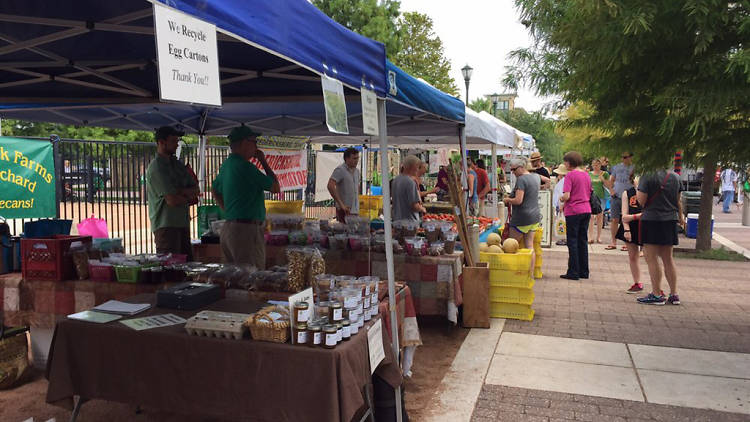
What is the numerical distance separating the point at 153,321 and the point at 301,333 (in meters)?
1.00

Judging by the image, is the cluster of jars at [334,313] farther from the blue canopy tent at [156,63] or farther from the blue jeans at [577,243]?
the blue jeans at [577,243]

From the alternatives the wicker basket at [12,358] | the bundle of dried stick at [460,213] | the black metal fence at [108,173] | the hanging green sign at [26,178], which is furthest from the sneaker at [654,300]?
the hanging green sign at [26,178]

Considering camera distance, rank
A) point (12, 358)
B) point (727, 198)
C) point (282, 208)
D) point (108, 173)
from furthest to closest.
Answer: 1. point (727, 198)
2. point (108, 173)
3. point (282, 208)
4. point (12, 358)

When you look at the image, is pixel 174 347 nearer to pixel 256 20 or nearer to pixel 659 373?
pixel 256 20

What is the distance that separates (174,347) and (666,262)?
6078mm

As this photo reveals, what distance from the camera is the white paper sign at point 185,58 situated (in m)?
1.82

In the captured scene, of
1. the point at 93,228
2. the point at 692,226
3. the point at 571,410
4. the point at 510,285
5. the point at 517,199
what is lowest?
the point at 571,410

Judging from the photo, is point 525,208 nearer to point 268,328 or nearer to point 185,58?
point 268,328

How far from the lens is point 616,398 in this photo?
4312 millimetres

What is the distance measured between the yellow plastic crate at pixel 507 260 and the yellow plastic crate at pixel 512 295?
12.9 inches

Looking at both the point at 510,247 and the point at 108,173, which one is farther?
the point at 108,173

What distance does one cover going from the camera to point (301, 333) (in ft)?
9.18

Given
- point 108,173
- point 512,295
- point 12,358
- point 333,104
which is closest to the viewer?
point 333,104

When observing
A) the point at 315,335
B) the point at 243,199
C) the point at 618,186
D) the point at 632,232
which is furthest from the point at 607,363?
the point at 618,186
